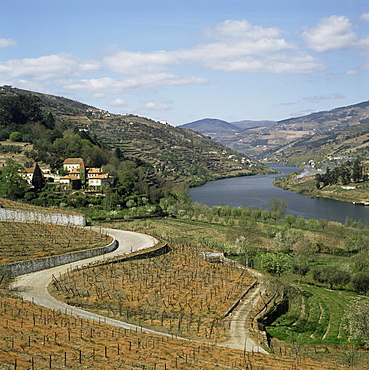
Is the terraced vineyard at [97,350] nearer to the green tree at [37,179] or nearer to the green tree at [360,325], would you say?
the green tree at [360,325]

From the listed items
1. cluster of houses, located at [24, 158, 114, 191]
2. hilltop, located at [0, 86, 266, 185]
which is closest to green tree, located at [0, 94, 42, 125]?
cluster of houses, located at [24, 158, 114, 191]

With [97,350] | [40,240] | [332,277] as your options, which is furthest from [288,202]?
[97,350]

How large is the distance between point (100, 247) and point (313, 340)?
15.4m

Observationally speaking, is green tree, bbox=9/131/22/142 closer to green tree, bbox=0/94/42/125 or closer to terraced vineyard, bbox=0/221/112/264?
green tree, bbox=0/94/42/125

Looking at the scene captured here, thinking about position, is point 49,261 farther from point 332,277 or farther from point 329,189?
point 329,189

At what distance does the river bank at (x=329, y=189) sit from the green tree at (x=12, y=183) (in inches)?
2957

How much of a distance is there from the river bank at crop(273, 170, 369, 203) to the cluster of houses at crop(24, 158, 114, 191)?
6360cm

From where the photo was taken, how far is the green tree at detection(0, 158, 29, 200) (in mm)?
51750

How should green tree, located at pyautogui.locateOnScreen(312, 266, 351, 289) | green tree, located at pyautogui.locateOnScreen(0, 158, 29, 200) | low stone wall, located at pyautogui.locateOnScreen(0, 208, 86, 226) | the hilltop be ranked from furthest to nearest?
the hilltop < green tree, located at pyautogui.locateOnScreen(0, 158, 29, 200) < low stone wall, located at pyautogui.locateOnScreen(0, 208, 86, 226) < green tree, located at pyautogui.locateOnScreen(312, 266, 351, 289)

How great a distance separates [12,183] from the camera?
52531 mm

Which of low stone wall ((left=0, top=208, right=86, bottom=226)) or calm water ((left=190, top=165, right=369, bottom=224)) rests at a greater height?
low stone wall ((left=0, top=208, right=86, bottom=226))

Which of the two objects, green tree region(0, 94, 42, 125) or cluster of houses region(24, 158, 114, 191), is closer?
cluster of houses region(24, 158, 114, 191)

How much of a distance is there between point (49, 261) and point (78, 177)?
121 feet

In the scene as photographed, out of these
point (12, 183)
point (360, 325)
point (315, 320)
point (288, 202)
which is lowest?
point (315, 320)
